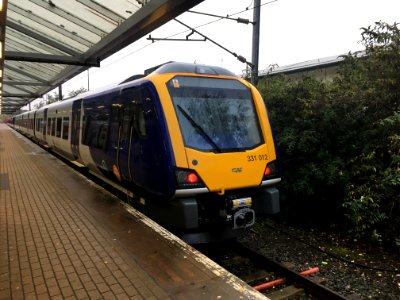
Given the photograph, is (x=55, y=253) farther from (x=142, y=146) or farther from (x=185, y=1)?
(x=185, y=1)

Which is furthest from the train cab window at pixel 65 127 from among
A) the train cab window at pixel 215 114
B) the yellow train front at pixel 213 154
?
the train cab window at pixel 215 114

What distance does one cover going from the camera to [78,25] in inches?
424

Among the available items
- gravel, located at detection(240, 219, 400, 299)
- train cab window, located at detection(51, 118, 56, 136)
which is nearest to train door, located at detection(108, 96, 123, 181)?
gravel, located at detection(240, 219, 400, 299)

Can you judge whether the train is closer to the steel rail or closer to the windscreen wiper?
the windscreen wiper

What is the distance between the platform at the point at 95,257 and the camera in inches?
148

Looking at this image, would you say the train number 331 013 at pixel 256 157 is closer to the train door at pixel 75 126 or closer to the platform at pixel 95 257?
the platform at pixel 95 257

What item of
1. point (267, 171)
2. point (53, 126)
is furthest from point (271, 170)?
point (53, 126)

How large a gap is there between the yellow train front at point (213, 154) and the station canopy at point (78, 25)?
228 cm

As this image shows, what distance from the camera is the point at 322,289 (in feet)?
16.1

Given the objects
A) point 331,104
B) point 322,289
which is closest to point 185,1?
point 331,104

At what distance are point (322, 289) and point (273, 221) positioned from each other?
13.5 ft

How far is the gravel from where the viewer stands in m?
5.42

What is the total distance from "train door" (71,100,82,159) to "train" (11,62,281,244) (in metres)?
3.59

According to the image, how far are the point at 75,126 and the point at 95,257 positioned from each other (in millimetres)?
6856
